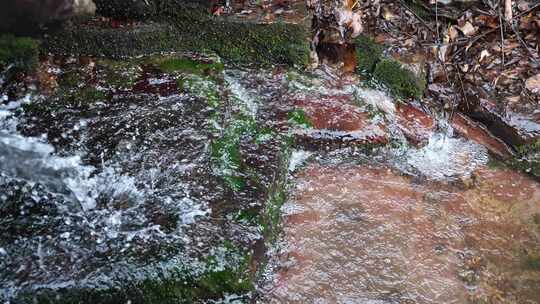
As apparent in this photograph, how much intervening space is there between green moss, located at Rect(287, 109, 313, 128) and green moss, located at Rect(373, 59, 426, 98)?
0.94 metres

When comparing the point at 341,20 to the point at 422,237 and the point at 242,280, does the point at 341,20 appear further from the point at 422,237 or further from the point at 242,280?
the point at 242,280

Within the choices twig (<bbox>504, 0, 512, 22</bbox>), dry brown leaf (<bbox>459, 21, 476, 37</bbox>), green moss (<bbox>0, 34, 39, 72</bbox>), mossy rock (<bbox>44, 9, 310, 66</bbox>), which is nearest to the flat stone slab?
mossy rock (<bbox>44, 9, 310, 66</bbox>)

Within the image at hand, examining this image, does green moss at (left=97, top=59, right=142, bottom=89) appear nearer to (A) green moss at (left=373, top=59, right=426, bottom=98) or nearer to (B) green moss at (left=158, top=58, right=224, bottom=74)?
(B) green moss at (left=158, top=58, right=224, bottom=74)

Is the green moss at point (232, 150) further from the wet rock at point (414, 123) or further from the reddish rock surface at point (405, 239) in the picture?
the wet rock at point (414, 123)

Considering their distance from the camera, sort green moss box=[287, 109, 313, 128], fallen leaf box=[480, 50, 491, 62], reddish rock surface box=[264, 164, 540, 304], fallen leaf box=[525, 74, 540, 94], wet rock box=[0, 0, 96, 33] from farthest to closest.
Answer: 1. fallen leaf box=[480, 50, 491, 62]
2. fallen leaf box=[525, 74, 540, 94]
3. green moss box=[287, 109, 313, 128]
4. wet rock box=[0, 0, 96, 33]
5. reddish rock surface box=[264, 164, 540, 304]

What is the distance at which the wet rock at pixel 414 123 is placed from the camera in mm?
3930

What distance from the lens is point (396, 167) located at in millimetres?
3707

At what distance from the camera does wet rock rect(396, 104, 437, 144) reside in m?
3.93

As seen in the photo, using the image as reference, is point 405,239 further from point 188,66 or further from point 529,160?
point 188,66

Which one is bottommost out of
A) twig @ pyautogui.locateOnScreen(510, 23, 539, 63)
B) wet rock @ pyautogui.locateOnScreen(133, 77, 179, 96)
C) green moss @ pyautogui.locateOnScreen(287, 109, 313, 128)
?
green moss @ pyautogui.locateOnScreen(287, 109, 313, 128)

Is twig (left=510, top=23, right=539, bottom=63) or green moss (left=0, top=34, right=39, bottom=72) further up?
twig (left=510, top=23, right=539, bottom=63)

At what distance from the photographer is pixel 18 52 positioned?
3625mm

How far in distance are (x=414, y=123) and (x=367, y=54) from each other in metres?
0.77

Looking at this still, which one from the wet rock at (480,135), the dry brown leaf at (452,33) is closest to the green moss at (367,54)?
the dry brown leaf at (452,33)
